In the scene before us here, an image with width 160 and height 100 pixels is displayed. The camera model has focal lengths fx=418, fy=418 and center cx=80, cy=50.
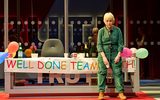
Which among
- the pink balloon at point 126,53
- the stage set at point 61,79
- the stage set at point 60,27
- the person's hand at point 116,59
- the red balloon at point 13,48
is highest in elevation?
the stage set at point 60,27

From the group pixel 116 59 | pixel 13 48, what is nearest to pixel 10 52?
pixel 13 48

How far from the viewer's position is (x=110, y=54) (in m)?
7.95

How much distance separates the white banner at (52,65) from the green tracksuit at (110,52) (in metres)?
0.36

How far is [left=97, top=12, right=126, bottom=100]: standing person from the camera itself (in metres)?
7.89

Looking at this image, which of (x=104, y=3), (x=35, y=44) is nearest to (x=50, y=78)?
(x=35, y=44)

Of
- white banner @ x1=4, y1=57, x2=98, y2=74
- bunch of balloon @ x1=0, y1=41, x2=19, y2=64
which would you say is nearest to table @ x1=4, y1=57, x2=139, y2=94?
white banner @ x1=4, y1=57, x2=98, y2=74

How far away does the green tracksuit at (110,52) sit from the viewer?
790 centimetres

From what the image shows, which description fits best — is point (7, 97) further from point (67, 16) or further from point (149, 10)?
point (149, 10)

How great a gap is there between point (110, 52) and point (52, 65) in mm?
1215

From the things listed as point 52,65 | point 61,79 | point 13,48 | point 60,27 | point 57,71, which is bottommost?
point 61,79

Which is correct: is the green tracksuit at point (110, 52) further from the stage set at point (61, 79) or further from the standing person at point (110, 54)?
the stage set at point (61, 79)

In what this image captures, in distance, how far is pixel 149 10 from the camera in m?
11.3

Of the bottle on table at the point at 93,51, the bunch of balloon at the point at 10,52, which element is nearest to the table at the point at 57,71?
the bunch of balloon at the point at 10,52

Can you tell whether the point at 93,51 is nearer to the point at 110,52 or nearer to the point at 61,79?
the point at 61,79
